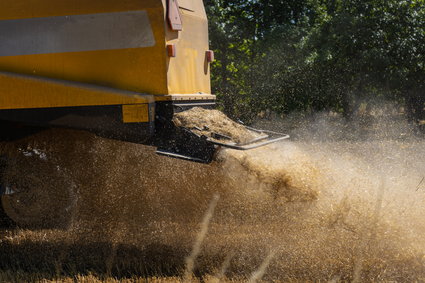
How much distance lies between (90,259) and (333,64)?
501 inches

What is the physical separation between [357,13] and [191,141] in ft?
42.4

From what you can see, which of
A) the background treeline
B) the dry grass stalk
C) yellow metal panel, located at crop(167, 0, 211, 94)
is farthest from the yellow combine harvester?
the background treeline

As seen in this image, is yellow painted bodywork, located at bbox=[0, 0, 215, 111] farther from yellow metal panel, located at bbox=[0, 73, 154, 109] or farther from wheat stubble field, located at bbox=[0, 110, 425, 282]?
wheat stubble field, located at bbox=[0, 110, 425, 282]

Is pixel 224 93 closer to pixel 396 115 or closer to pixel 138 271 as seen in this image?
pixel 396 115

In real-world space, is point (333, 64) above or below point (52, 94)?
below

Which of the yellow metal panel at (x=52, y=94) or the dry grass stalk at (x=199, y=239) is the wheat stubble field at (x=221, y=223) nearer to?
the dry grass stalk at (x=199, y=239)

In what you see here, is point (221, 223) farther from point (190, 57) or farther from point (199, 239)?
point (190, 57)

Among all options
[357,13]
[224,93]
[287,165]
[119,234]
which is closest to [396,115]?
[357,13]

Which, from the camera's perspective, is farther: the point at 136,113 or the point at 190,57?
the point at 190,57

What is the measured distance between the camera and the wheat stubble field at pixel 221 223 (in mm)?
3883

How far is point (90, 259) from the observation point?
4117 millimetres

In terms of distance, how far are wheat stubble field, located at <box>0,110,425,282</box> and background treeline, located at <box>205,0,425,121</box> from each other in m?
8.82

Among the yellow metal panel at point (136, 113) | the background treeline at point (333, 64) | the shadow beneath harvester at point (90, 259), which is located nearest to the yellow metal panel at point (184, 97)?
the yellow metal panel at point (136, 113)

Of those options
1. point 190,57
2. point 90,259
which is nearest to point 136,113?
point 190,57
